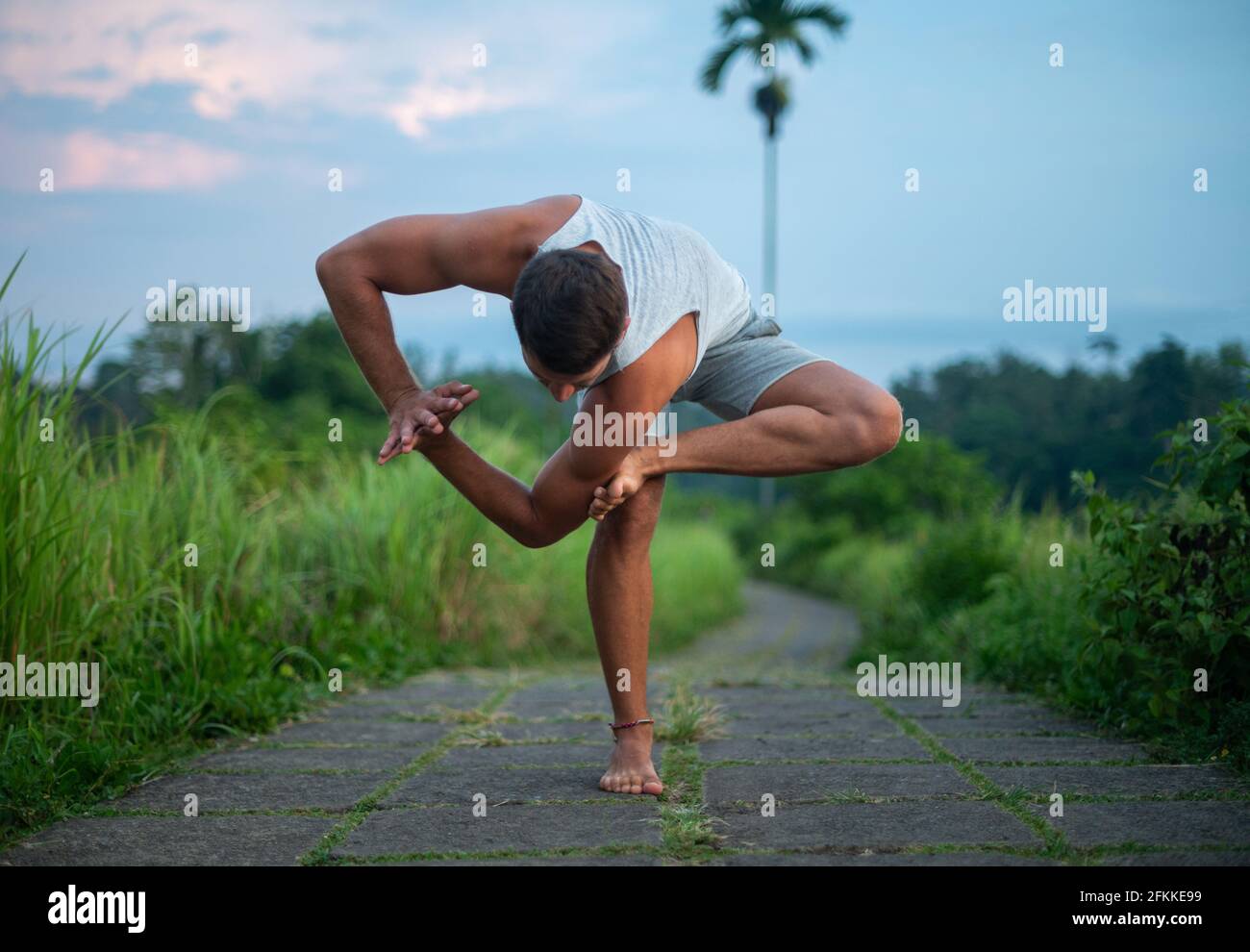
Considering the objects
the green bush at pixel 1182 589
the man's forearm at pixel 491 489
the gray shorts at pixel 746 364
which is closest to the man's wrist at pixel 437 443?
the man's forearm at pixel 491 489

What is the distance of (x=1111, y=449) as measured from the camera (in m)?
6.92

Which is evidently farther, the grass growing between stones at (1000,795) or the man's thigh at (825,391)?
the man's thigh at (825,391)

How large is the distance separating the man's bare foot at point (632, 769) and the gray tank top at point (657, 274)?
87cm

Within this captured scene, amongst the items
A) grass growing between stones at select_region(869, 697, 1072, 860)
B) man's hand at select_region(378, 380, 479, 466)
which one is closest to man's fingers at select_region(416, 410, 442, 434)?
man's hand at select_region(378, 380, 479, 466)

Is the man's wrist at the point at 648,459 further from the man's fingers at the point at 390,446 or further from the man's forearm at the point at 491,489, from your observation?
the man's fingers at the point at 390,446

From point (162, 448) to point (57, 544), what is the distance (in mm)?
1222

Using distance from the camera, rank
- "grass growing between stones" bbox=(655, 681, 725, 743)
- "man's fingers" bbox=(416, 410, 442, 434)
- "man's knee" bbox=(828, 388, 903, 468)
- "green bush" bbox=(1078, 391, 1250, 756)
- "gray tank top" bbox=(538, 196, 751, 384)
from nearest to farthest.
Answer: "gray tank top" bbox=(538, 196, 751, 384)
"man's fingers" bbox=(416, 410, 442, 434)
"man's knee" bbox=(828, 388, 903, 468)
"green bush" bbox=(1078, 391, 1250, 756)
"grass growing between stones" bbox=(655, 681, 725, 743)

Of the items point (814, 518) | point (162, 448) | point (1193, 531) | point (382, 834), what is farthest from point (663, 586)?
point (814, 518)

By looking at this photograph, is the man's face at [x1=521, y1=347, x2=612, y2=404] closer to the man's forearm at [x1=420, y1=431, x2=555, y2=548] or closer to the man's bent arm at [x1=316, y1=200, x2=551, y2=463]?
the man's bent arm at [x1=316, y1=200, x2=551, y2=463]

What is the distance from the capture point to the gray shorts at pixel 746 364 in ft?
8.89

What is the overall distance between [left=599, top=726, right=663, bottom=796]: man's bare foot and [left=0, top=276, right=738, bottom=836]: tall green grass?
1.17 meters

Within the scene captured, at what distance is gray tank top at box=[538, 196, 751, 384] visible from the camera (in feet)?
7.64

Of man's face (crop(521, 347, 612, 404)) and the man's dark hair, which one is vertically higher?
the man's dark hair
